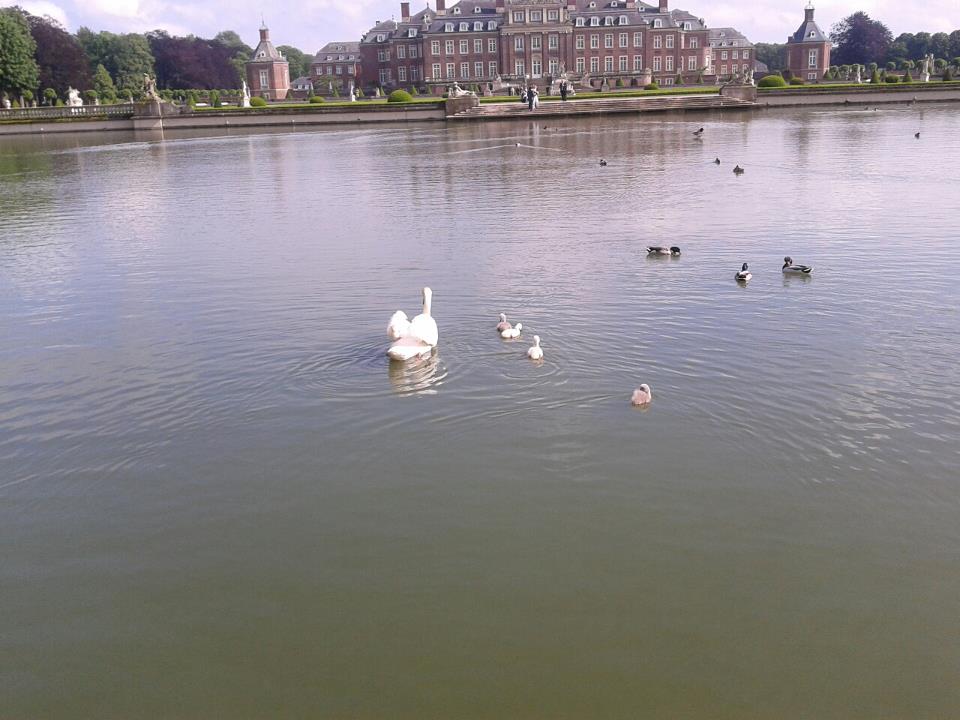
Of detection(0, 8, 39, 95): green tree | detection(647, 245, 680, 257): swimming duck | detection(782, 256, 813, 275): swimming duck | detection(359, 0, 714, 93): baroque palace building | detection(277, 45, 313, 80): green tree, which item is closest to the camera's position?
detection(782, 256, 813, 275): swimming duck

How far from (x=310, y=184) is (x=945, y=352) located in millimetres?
23381

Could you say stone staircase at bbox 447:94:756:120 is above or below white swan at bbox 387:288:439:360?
above

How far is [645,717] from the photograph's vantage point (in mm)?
5395

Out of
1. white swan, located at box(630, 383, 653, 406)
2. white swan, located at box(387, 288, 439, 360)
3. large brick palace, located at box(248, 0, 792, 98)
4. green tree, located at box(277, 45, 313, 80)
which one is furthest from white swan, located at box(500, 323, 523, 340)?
green tree, located at box(277, 45, 313, 80)

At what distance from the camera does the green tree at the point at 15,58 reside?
77062 millimetres

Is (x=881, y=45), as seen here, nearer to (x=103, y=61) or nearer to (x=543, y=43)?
(x=543, y=43)

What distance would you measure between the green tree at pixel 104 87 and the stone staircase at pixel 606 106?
37.5 m

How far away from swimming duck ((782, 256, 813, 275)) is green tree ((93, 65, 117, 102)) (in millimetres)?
82142

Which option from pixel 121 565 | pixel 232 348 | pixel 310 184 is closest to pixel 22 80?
pixel 310 184

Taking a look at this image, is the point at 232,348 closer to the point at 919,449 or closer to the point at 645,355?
the point at 645,355

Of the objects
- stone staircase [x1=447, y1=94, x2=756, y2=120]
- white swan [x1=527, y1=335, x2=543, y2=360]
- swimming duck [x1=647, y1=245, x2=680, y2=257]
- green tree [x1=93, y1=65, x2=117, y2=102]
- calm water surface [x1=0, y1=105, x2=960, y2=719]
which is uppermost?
green tree [x1=93, y1=65, x2=117, y2=102]

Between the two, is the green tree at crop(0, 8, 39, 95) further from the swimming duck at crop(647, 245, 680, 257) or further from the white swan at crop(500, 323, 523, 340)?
the white swan at crop(500, 323, 523, 340)

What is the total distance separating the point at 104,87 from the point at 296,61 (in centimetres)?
8528

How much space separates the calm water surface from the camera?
5.80 meters
